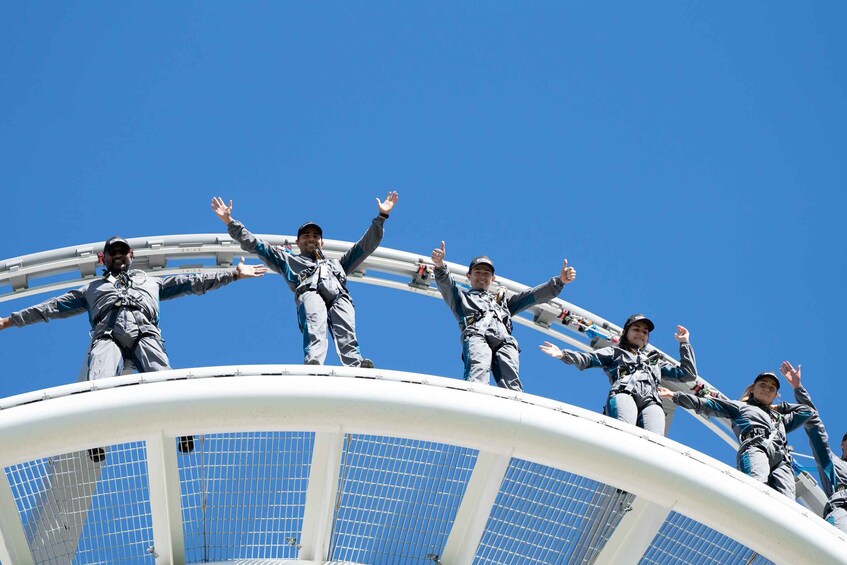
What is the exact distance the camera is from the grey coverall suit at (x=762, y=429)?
1908 centimetres

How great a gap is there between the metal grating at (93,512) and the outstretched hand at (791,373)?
10236mm

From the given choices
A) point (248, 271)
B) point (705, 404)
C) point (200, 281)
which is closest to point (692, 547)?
point (705, 404)

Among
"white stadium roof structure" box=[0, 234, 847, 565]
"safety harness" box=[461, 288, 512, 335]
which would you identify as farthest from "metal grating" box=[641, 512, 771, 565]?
"safety harness" box=[461, 288, 512, 335]

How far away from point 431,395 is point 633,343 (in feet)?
17.1

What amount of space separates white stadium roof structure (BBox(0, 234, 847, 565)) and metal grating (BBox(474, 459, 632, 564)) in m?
0.02

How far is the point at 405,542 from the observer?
645 inches

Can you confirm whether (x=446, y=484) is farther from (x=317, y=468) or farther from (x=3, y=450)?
(x=3, y=450)

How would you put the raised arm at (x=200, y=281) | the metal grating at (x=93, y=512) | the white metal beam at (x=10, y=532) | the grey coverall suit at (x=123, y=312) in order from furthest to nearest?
the raised arm at (x=200, y=281), the grey coverall suit at (x=123, y=312), the metal grating at (x=93, y=512), the white metal beam at (x=10, y=532)

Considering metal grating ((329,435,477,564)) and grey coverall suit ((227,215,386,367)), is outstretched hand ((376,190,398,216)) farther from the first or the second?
metal grating ((329,435,477,564))

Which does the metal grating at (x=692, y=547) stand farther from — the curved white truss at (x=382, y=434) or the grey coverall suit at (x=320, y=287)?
the grey coverall suit at (x=320, y=287)

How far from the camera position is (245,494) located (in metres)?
16.0

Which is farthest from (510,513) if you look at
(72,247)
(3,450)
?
(72,247)

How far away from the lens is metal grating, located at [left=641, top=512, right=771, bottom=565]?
16.4 meters

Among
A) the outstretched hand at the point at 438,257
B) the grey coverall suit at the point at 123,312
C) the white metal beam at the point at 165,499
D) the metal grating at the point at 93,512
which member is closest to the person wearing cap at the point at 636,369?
the outstretched hand at the point at 438,257
